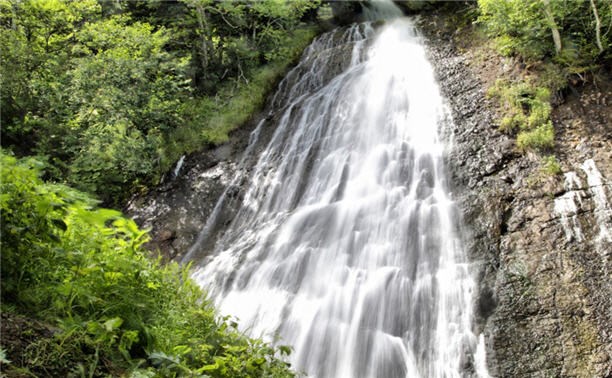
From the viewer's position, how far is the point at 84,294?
8.49 feet

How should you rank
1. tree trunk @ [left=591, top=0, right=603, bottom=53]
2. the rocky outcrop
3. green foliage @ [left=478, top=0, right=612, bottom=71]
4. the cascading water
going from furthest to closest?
green foliage @ [left=478, top=0, right=612, bottom=71] → tree trunk @ [left=591, top=0, right=603, bottom=53] → the cascading water → the rocky outcrop

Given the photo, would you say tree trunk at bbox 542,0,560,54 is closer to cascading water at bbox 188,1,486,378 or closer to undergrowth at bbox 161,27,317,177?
cascading water at bbox 188,1,486,378

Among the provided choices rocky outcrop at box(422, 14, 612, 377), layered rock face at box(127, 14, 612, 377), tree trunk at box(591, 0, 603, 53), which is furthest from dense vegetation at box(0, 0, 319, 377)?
tree trunk at box(591, 0, 603, 53)

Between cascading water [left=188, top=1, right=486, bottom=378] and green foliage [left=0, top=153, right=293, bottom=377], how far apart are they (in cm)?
176

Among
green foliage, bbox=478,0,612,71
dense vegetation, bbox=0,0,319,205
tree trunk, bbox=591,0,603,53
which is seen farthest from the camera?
dense vegetation, bbox=0,0,319,205

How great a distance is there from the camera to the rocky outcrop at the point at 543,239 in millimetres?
5793

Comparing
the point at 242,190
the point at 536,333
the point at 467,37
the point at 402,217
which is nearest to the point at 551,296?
the point at 536,333

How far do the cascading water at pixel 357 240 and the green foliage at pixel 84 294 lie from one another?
1.76 metres

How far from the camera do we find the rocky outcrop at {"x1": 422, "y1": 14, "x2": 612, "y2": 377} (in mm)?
5793

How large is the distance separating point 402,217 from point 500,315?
262 cm

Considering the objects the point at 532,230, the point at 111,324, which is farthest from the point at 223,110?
the point at 111,324

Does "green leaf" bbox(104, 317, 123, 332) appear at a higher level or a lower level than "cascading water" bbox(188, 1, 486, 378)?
higher

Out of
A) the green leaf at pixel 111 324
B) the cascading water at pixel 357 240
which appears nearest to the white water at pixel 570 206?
the cascading water at pixel 357 240

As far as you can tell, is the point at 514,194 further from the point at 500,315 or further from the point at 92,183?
the point at 92,183
